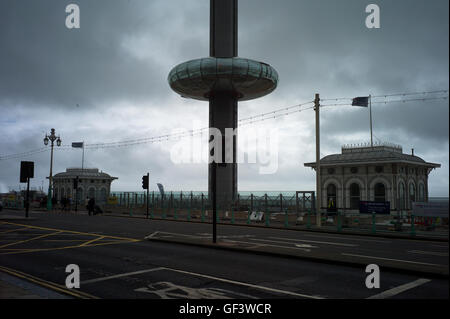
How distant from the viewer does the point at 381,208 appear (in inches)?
866

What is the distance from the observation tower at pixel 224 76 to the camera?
135 feet

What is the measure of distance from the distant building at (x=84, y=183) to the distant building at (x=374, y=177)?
4921 centimetres

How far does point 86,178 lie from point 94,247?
61.1 m

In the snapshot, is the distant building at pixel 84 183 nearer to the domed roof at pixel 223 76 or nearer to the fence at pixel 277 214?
the fence at pixel 277 214

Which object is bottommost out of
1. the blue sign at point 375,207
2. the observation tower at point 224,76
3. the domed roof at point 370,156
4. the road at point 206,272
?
the road at point 206,272

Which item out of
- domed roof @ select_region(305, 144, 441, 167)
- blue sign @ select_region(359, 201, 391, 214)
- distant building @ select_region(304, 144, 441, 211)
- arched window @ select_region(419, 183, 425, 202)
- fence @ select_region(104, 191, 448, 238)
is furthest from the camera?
arched window @ select_region(419, 183, 425, 202)

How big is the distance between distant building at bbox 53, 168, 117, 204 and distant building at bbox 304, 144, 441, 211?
4921 cm

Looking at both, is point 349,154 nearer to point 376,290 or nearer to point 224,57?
point 224,57

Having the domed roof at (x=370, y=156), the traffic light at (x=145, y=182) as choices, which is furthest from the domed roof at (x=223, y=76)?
the traffic light at (x=145, y=182)

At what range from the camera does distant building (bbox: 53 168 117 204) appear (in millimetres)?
70562

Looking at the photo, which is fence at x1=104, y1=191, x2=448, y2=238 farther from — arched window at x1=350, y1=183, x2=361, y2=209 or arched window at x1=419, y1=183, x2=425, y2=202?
arched window at x1=419, y1=183, x2=425, y2=202

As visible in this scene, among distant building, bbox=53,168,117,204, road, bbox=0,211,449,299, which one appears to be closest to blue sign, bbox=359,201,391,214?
road, bbox=0,211,449,299
